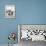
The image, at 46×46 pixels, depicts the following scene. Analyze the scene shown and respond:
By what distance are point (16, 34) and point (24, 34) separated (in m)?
0.26

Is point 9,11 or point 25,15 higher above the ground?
point 9,11

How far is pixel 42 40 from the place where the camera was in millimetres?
3422

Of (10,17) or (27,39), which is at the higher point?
(10,17)

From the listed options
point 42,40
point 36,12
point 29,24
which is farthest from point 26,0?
point 42,40

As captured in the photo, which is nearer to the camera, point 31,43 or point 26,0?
point 31,43

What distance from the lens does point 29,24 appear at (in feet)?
11.7

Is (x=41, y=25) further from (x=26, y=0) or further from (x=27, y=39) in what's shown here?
(x=26, y=0)

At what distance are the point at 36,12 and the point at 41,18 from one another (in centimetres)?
22

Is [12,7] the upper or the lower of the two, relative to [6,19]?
upper

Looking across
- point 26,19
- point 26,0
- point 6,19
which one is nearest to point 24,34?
point 26,19

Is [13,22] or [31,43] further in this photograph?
[13,22]

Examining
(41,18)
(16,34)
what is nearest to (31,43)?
(16,34)

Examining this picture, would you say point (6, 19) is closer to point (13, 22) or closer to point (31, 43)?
point (13, 22)

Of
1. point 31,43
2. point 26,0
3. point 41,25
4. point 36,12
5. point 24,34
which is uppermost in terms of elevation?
point 26,0
